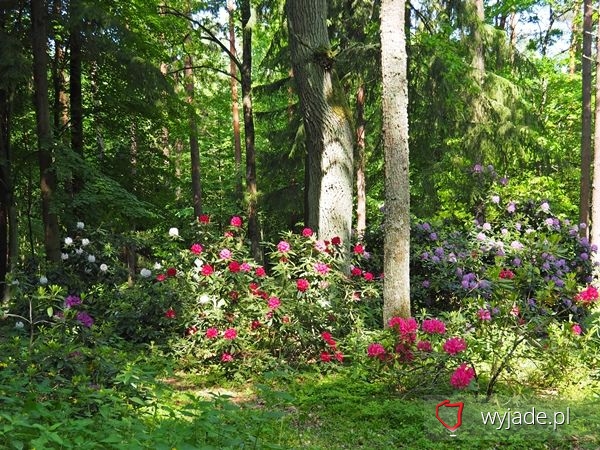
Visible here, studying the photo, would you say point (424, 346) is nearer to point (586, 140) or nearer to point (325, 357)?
point (325, 357)

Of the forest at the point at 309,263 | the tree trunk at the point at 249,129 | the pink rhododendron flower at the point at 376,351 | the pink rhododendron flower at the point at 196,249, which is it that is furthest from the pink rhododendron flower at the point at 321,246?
the tree trunk at the point at 249,129

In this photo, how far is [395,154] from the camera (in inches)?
227

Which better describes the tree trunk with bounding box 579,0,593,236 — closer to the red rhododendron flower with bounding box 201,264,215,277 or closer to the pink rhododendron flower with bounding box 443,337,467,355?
the pink rhododendron flower with bounding box 443,337,467,355

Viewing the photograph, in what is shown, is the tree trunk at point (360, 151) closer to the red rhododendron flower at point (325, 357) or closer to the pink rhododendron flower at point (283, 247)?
the pink rhododendron flower at point (283, 247)

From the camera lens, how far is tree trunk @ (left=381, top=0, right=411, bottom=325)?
5715 millimetres

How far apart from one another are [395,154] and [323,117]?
1.56 meters

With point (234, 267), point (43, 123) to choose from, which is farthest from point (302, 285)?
point (43, 123)

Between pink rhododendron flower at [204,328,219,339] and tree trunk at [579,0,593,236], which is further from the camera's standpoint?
tree trunk at [579,0,593,236]

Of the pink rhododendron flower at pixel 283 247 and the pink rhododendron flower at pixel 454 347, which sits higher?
the pink rhododendron flower at pixel 283 247

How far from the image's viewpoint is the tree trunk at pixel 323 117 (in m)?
6.98

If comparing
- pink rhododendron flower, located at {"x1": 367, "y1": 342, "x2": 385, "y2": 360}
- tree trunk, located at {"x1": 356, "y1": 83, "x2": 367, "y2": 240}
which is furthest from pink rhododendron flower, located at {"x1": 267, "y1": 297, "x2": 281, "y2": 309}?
tree trunk, located at {"x1": 356, "y1": 83, "x2": 367, "y2": 240}

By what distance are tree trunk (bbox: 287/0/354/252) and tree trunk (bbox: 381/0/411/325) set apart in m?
1.26

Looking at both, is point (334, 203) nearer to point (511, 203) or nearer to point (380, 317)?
point (380, 317)

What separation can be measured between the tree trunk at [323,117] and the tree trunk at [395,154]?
1.26m
